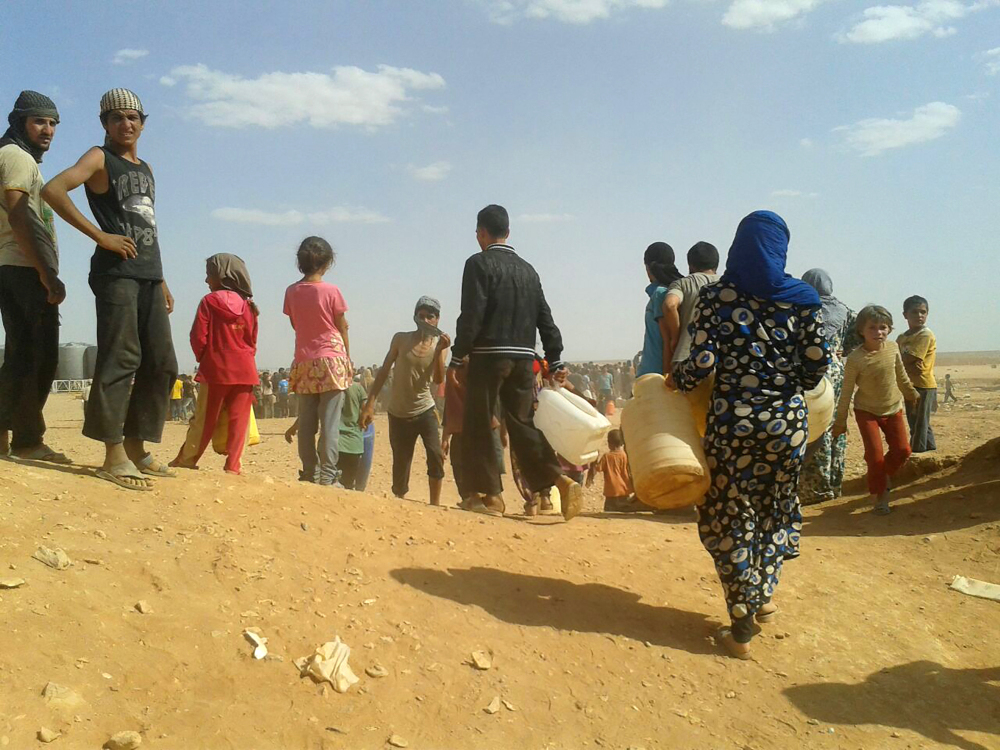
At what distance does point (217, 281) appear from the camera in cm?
557

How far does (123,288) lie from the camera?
4277mm

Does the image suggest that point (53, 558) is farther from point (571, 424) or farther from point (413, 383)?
point (413, 383)

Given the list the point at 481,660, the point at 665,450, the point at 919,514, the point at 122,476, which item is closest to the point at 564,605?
the point at 481,660

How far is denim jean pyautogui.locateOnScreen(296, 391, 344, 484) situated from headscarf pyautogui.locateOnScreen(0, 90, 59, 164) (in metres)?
2.40

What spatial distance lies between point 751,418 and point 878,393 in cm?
376

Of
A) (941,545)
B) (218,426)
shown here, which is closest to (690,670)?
(941,545)

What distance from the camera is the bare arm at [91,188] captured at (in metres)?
3.94

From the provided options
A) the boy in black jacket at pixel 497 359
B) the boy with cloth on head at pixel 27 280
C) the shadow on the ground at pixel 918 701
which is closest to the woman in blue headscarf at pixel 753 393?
the shadow on the ground at pixel 918 701

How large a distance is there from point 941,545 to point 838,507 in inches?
66.8

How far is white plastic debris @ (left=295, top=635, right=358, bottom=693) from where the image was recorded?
314 centimetres

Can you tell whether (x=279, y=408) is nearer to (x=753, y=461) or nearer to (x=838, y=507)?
(x=838, y=507)

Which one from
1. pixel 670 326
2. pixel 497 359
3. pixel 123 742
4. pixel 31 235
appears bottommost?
pixel 123 742

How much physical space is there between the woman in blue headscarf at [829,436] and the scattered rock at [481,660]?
15.4 ft

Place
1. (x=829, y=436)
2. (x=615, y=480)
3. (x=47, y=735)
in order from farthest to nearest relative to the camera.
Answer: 1. (x=615, y=480)
2. (x=829, y=436)
3. (x=47, y=735)
